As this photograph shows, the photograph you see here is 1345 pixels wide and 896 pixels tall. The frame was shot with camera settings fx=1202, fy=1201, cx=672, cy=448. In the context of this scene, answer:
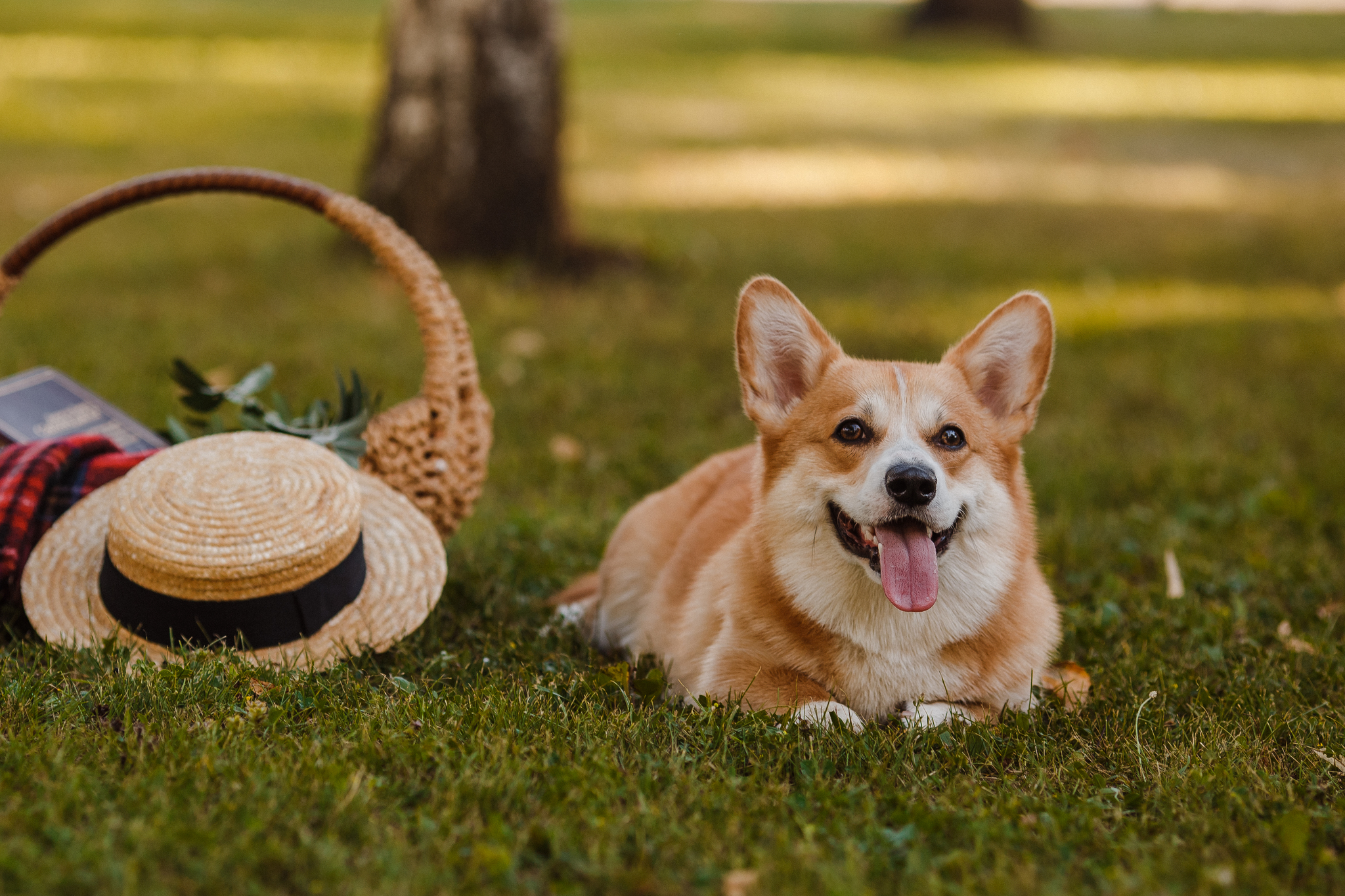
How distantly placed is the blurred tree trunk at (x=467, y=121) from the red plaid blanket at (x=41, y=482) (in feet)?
12.9

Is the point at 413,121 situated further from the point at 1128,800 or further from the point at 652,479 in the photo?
the point at 1128,800

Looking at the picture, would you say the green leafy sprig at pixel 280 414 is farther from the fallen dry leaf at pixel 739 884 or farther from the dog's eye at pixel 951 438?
the fallen dry leaf at pixel 739 884

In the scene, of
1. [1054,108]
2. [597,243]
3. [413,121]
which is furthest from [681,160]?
[1054,108]

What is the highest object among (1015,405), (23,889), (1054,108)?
(1015,405)

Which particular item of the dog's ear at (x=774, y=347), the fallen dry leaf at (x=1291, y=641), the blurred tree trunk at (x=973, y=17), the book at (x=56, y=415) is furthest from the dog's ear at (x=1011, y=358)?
the blurred tree trunk at (x=973, y=17)

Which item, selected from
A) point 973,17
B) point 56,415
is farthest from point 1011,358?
point 973,17

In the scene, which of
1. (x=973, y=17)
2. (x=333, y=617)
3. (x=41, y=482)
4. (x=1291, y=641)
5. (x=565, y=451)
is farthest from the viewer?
(x=973, y=17)

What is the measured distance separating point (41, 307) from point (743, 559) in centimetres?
504

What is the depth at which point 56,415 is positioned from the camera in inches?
144

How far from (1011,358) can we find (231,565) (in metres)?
1.96

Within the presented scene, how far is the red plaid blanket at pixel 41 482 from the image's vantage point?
10.3 ft

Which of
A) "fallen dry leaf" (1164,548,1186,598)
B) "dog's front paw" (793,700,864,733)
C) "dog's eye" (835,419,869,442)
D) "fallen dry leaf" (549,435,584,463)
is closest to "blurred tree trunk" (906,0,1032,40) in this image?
"fallen dry leaf" (549,435,584,463)

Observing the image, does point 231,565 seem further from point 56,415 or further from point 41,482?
point 56,415

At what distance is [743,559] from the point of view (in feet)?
9.99
